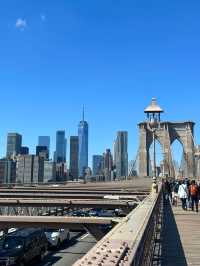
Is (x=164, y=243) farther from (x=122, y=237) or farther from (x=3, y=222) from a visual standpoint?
(x=122, y=237)

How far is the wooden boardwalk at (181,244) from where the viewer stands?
1028 centimetres

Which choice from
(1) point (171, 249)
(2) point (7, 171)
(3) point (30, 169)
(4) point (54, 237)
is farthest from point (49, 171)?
(1) point (171, 249)

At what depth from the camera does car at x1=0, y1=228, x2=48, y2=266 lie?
2534 cm

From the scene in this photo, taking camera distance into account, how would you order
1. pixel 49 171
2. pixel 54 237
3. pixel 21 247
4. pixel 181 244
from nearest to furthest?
pixel 181 244 < pixel 21 247 < pixel 54 237 < pixel 49 171

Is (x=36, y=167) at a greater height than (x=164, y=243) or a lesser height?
greater

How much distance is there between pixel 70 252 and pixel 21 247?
9.81 m

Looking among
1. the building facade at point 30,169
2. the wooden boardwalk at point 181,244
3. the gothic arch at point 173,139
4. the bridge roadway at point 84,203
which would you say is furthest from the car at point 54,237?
the building facade at point 30,169

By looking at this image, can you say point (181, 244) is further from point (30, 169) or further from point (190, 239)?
point (30, 169)

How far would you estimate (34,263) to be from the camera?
29141 millimetres

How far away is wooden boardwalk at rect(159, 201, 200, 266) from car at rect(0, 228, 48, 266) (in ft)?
33.7

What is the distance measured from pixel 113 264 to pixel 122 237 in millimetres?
1807

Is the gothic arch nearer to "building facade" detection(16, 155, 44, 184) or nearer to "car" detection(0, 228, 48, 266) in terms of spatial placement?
"building facade" detection(16, 155, 44, 184)

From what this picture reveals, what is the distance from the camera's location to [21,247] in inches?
1052

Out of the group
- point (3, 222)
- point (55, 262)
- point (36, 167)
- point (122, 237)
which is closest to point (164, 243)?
point (3, 222)
